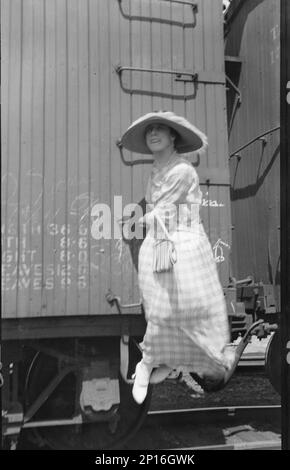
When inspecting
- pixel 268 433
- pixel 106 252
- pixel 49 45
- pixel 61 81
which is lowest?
pixel 268 433

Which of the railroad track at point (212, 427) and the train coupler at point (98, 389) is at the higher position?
the train coupler at point (98, 389)

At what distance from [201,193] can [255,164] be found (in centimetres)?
75

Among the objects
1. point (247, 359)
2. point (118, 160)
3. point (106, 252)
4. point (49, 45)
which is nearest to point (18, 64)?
point (49, 45)

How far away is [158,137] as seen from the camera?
2.48 meters

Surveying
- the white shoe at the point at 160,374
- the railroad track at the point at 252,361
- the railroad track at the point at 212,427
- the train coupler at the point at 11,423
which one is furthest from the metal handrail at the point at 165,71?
the railroad track at the point at 252,361

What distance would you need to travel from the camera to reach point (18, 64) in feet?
8.09

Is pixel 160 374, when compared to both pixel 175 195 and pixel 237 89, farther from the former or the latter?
pixel 237 89

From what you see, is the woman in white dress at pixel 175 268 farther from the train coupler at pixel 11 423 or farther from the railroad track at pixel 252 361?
the railroad track at pixel 252 361

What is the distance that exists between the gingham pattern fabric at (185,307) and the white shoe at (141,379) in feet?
0.18

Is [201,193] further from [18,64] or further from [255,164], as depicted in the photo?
[18,64]

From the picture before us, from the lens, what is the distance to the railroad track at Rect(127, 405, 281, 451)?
333 cm

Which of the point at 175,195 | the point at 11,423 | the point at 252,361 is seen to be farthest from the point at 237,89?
the point at 252,361

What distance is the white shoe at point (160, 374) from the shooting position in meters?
2.50

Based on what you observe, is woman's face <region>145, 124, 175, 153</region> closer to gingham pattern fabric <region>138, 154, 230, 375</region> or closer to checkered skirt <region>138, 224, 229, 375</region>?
gingham pattern fabric <region>138, 154, 230, 375</region>
